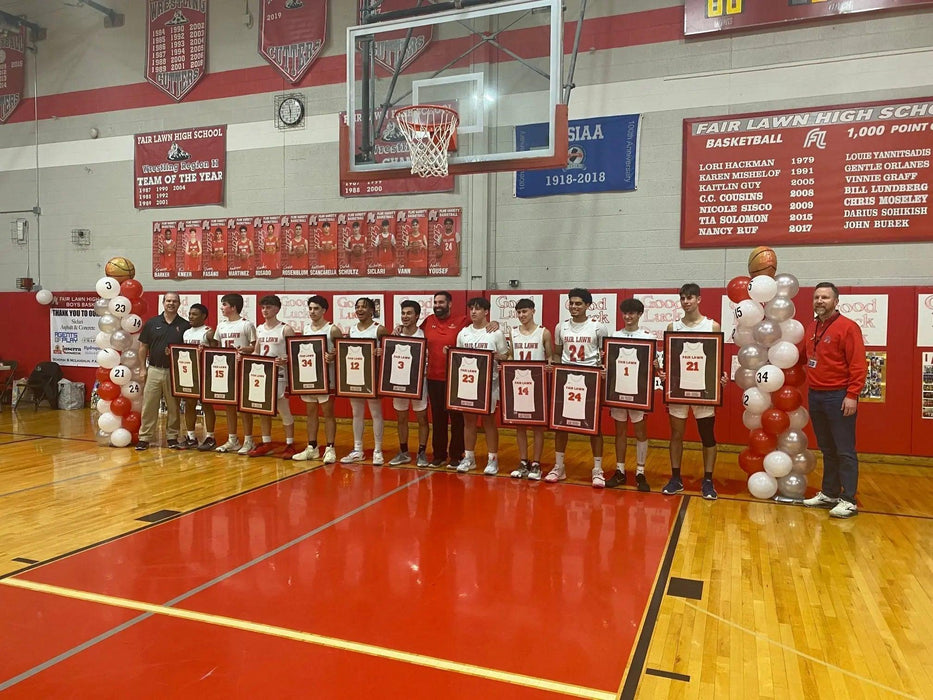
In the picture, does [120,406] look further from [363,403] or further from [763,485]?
[763,485]

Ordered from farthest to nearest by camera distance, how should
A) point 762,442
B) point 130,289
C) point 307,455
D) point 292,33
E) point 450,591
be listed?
point 292,33 < point 130,289 < point 307,455 < point 762,442 < point 450,591

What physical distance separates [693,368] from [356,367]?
10.9ft

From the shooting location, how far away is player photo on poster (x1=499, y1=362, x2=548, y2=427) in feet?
20.4

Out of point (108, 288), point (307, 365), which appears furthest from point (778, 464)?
point (108, 288)

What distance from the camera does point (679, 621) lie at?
3.38 m

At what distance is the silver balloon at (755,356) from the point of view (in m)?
5.86

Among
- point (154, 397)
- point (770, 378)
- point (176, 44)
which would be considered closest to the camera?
point (770, 378)

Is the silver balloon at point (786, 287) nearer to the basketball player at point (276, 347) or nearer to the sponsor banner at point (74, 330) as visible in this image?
the basketball player at point (276, 347)

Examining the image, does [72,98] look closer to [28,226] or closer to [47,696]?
[28,226]

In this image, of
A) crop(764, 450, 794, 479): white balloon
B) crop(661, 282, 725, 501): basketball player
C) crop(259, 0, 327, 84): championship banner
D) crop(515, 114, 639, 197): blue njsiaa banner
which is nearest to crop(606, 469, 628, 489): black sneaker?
crop(661, 282, 725, 501): basketball player

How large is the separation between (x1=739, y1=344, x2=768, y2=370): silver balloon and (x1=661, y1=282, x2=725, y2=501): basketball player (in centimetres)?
34

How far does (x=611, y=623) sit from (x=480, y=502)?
2.28 meters

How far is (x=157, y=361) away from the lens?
24.8 feet

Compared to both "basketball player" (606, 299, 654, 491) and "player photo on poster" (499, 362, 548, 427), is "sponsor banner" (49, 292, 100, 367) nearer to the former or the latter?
"player photo on poster" (499, 362, 548, 427)
